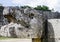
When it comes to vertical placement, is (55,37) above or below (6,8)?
below

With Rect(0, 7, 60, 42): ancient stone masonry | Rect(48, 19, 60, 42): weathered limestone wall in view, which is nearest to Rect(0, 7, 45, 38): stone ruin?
Rect(0, 7, 60, 42): ancient stone masonry

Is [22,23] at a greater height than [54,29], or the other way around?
[22,23]

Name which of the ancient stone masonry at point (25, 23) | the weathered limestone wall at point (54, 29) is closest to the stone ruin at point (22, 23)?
the ancient stone masonry at point (25, 23)

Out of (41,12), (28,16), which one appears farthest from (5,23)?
(41,12)

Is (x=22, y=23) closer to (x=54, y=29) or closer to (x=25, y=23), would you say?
(x=25, y=23)

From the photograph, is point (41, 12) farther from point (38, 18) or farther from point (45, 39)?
point (45, 39)

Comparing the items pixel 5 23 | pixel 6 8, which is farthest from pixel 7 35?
pixel 6 8

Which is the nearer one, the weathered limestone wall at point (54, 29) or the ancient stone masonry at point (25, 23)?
the ancient stone masonry at point (25, 23)

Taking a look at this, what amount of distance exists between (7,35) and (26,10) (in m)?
0.74

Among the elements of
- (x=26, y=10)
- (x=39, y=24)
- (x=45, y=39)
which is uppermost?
(x=26, y=10)

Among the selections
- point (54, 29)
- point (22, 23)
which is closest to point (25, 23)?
point (22, 23)

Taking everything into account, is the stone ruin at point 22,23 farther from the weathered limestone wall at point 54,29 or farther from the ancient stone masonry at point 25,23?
the weathered limestone wall at point 54,29

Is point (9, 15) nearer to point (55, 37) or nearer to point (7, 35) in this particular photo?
point (7, 35)

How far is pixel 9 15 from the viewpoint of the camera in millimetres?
4914
